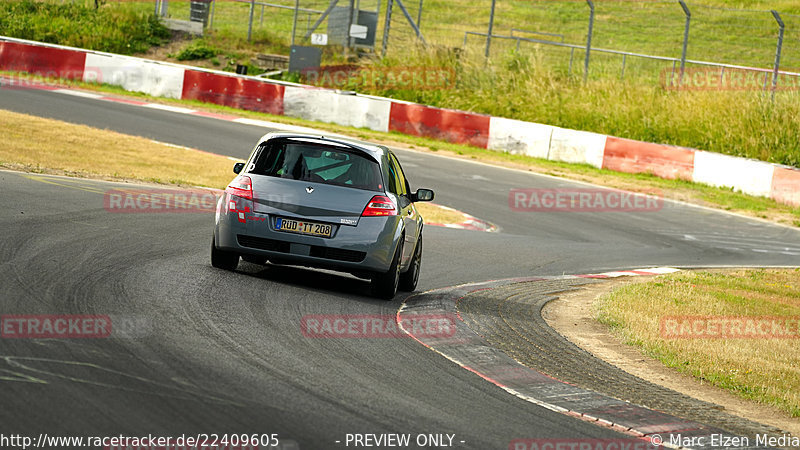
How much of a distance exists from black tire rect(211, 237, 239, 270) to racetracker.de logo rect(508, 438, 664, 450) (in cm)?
455

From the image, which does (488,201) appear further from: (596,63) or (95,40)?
(95,40)

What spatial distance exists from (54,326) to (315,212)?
3.08 metres

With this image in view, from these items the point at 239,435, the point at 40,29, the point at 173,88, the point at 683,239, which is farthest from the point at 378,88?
the point at 239,435

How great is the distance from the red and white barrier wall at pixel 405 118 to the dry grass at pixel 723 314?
8.11 metres

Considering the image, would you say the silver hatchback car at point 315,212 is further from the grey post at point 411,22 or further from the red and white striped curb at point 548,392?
the grey post at point 411,22

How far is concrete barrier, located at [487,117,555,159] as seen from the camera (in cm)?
2581

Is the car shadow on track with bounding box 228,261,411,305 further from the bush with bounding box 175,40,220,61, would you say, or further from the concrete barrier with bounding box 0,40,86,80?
the bush with bounding box 175,40,220,61

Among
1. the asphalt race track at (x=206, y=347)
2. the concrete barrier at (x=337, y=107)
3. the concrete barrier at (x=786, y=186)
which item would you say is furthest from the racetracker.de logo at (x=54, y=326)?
the concrete barrier at (x=337, y=107)

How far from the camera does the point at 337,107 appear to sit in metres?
28.2

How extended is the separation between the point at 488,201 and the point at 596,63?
46.0 ft

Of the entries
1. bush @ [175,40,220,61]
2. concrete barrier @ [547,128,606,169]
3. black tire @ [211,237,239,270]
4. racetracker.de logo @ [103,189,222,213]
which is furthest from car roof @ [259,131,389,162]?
bush @ [175,40,220,61]

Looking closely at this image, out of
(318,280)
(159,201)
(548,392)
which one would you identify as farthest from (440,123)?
(548,392)

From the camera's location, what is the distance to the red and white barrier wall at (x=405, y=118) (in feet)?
75.2

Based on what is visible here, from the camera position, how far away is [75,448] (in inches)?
181
